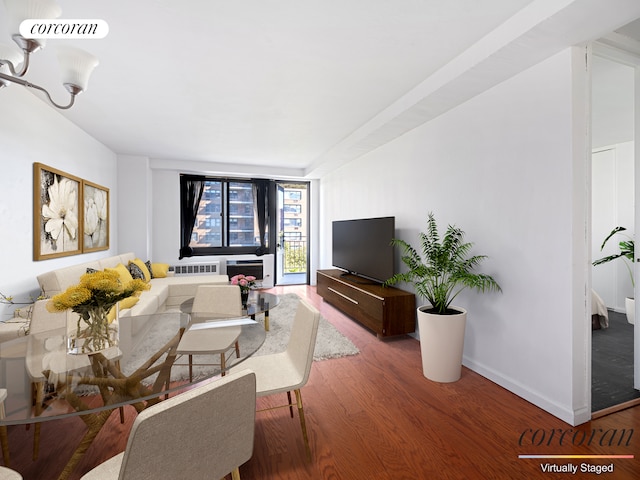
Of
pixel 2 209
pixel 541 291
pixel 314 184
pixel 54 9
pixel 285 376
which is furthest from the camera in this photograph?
pixel 314 184

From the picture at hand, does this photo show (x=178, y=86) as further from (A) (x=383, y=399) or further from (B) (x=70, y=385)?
(A) (x=383, y=399)

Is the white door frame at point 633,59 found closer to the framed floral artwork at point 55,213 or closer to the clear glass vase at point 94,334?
the clear glass vase at point 94,334

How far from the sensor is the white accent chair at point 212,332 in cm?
175

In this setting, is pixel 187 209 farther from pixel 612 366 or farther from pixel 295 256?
pixel 612 366

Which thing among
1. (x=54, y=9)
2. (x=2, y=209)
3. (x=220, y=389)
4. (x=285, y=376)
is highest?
(x=54, y=9)

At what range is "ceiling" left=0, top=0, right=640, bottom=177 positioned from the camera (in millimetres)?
1826

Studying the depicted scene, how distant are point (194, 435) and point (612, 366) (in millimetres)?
3545

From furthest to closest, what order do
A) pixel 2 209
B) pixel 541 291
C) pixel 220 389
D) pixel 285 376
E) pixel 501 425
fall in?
pixel 2 209 < pixel 541 291 < pixel 501 425 < pixel 285 376 < pixel 220 389

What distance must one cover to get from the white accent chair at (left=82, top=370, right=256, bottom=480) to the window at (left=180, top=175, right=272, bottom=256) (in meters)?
5.72

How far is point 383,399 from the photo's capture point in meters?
2.30

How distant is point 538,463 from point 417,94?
2.85 m

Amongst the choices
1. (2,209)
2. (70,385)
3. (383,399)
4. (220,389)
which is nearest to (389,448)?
(383,399)

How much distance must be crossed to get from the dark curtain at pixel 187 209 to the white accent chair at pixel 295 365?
4960 millimetres

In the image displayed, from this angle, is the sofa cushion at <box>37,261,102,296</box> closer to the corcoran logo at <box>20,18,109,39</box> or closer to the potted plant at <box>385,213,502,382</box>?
the corcoran logo at <box>20,18,109,39</box>
